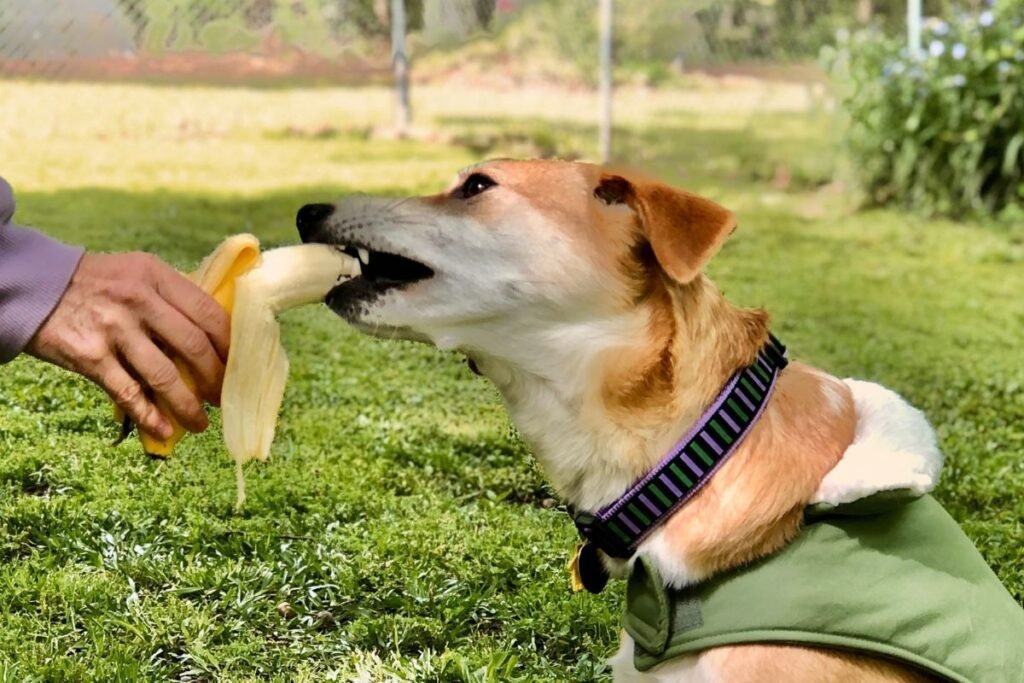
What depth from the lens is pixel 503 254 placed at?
5.65 feet

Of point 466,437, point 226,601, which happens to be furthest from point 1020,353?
point 226,601

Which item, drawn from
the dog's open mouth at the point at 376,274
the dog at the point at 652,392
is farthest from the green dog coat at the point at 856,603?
the dog's open mouth at the point at 376,274

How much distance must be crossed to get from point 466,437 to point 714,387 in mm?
1455

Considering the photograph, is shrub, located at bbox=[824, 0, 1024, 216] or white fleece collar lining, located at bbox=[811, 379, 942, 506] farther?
shrub, located at bbox=[824, 0, 1024, 216]

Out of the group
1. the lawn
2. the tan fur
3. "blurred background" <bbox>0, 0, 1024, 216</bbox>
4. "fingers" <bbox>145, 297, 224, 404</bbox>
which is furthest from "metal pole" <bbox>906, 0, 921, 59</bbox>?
"fingers" <bbox>145, 297, 224, 404</bbox>

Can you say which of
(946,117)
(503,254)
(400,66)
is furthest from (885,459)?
(946,117)

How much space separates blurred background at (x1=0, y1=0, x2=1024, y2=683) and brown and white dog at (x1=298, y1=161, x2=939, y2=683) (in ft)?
0.97

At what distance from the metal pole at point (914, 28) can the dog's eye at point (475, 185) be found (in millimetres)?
5051

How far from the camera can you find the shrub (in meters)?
5.72

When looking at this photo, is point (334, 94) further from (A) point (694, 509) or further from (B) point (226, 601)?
(A) point (694, 509)

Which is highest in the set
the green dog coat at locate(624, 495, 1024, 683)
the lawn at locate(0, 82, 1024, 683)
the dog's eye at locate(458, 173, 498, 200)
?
the dog's eye at locate(458, 173, 498, 200)

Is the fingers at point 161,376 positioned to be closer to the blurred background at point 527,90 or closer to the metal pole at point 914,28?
the blurred background at point 527,90

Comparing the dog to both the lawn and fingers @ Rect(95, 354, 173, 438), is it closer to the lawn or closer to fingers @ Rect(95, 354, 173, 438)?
fingers @ Rect(95, 354, 173, 438)

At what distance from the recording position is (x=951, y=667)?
1.58 m
